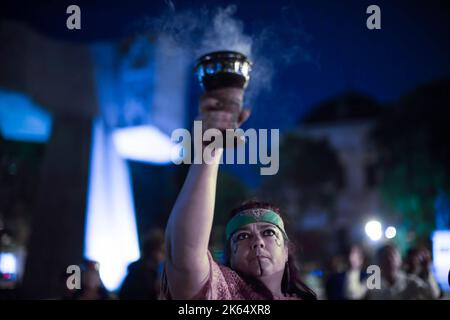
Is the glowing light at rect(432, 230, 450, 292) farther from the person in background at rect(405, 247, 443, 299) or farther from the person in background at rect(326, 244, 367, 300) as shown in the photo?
the person in background at rect(326, 244, 367, 300)

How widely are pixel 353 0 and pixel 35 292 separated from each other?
21.8 ft

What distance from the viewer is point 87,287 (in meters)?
2.88

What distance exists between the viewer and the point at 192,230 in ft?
4.79

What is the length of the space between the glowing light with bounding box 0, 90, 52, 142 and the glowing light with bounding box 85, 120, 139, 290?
3.84ft

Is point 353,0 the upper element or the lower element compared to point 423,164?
lower

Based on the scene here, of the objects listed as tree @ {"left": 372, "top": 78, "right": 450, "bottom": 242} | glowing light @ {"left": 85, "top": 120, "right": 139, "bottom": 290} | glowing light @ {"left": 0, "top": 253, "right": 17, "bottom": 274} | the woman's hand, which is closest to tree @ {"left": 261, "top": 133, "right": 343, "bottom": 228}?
tree @ {"left": 372, "top": 78, "right": 450, "bottom": 242}

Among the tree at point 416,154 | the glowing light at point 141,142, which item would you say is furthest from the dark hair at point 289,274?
the tree at point 416,154

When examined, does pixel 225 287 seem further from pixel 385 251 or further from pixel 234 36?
pixel 385 251

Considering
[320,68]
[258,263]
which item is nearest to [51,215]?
[320,68]

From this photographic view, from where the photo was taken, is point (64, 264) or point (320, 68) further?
point (64, 264)

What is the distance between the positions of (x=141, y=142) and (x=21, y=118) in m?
2.85

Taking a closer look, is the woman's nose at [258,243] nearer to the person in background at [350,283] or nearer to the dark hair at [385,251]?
the dark hair at [385,251]
